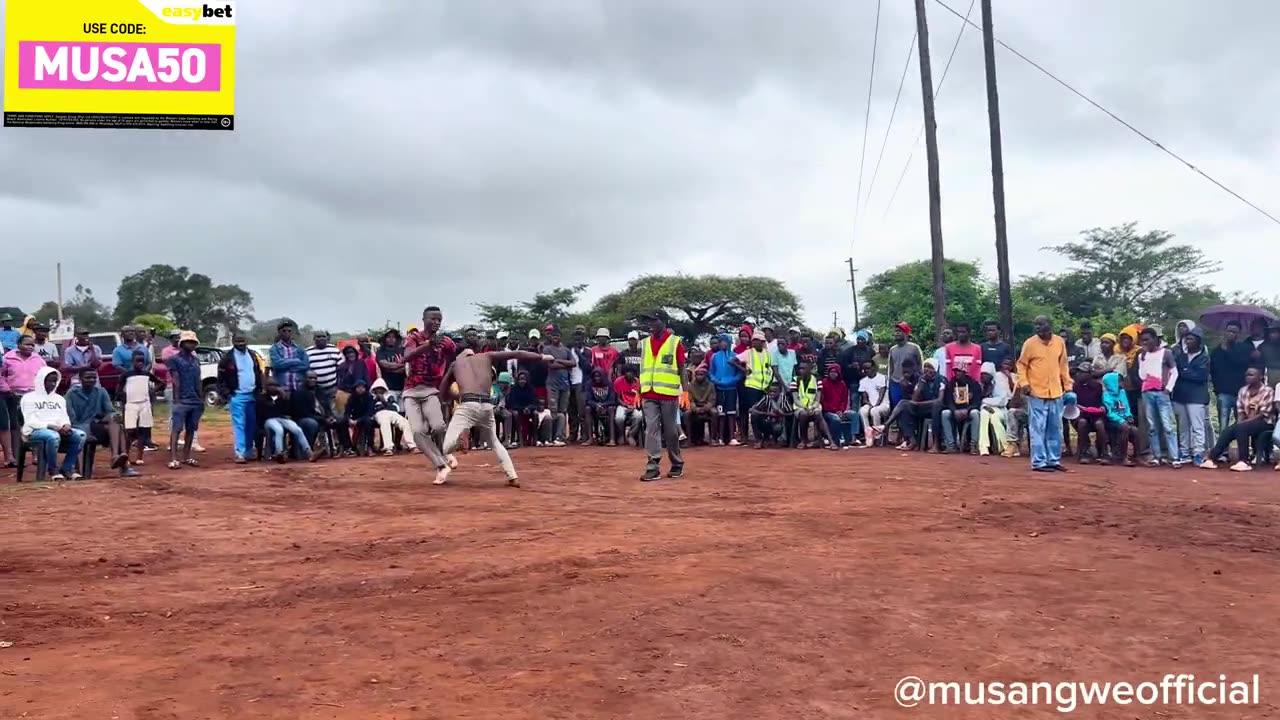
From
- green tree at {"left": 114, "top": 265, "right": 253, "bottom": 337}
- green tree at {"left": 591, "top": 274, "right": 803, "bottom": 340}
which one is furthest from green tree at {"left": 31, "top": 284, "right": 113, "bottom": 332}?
green tree at {"left": 591, "top": 274, "right": 803, "bottom": 340}

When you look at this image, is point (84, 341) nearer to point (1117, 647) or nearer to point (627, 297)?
point (1117, 647)

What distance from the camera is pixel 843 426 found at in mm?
16500

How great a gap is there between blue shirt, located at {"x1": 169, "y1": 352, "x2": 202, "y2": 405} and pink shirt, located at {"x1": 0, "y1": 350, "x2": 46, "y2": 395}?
172 centimetres

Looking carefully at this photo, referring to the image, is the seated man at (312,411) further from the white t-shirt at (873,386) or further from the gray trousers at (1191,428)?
the gray trousers at (1191,428)

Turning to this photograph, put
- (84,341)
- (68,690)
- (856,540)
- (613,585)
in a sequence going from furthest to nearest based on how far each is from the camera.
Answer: (84,341), (856,540), (613,585), (68,690)

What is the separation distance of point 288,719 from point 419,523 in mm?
4560

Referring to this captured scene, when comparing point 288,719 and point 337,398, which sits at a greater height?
point 337,398

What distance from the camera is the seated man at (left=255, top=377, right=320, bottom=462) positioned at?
14.3 m

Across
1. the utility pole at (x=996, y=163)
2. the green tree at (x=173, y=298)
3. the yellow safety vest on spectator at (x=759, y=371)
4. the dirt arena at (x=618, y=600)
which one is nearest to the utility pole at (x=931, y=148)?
the utility pole at (x=996, y=163)

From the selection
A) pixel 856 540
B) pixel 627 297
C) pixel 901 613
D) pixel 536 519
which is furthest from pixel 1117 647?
pixel 627 297

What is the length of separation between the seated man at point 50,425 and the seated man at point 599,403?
7882 millimetres

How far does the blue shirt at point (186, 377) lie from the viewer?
13680mm

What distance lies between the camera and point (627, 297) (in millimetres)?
49625

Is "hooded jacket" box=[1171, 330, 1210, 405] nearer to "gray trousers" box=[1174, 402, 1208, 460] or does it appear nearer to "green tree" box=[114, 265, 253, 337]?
"gray trousers" box=[1174, 402, 1208, 460]
